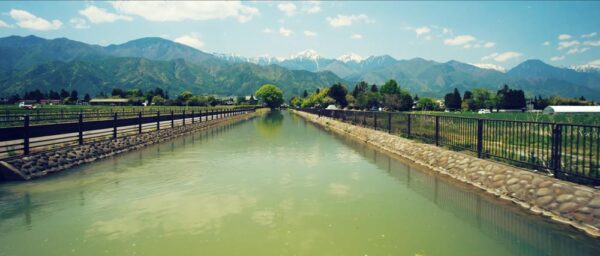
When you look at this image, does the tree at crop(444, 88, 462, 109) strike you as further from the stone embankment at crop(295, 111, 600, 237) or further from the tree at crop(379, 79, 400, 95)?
the stone embankment at crop(295, 111, 600, 237)

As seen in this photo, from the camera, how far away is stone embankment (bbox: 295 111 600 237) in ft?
22.4

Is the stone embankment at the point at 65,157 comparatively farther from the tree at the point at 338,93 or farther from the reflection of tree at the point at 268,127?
the tree at the point at 338,93

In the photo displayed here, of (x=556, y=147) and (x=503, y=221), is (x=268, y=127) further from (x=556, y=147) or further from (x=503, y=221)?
(x=503, y=221)

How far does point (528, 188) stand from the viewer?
334 inches

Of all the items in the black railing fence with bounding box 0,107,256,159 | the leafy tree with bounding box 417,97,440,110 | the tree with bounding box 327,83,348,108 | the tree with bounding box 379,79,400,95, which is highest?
the tree with bounding box 379,79,400,95

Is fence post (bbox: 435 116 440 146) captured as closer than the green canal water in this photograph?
No

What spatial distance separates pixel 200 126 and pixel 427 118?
24650 millimetres

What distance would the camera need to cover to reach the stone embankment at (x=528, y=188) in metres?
6.83

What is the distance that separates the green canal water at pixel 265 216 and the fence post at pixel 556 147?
1620 mm

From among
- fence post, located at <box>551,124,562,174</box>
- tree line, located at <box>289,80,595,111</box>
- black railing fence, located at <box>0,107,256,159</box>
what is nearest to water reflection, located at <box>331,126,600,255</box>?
fence post, located at <box>551,124,562,174</box>

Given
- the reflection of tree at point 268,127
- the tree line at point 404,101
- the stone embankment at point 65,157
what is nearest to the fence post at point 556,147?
the stone embankment at point 65,157

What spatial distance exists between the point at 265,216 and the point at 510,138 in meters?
11.9

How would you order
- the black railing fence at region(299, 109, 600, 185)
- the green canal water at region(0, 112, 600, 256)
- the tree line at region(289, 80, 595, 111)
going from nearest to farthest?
the green canal water at region(0, 112, 600, 256), the black railing fence at region(299, 109, 600, 185), the tree line at region(289, 80, 595, 111)

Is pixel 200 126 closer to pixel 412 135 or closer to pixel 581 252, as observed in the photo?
pixel 412 135
